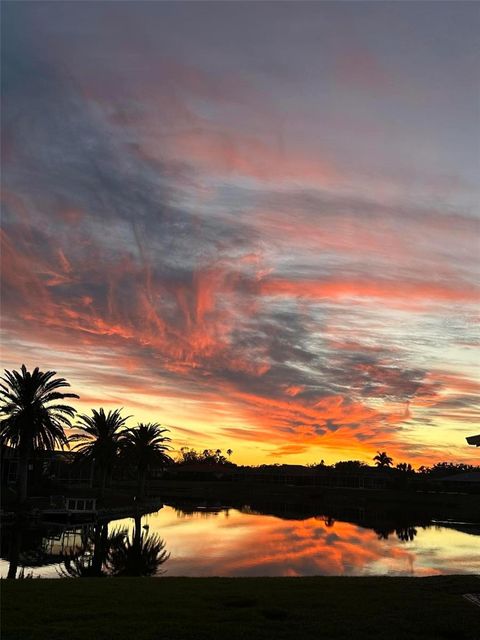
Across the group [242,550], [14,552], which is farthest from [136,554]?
[242,550]

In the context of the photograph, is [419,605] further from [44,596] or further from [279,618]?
[44,596]

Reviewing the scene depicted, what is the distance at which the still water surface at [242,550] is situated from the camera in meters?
28.4

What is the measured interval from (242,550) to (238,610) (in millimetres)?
24678

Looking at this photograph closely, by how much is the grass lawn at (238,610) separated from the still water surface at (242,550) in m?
11.4

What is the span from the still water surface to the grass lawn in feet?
37.4

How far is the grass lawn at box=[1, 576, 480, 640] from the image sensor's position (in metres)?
11.0

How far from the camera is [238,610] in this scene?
12727mm

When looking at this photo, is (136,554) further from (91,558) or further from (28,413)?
(28,413)

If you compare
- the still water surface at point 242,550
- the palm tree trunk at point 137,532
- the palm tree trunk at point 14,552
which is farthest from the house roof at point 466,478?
the palm tree trunk at point 14,552

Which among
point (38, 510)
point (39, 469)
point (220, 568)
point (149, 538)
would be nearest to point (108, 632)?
point (220, 568)

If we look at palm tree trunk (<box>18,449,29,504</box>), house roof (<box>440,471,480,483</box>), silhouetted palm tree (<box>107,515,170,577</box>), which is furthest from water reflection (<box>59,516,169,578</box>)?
house roof (<box>440,471,480,483</box>)

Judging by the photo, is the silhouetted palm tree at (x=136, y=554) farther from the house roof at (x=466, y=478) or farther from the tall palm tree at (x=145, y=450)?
the house roof at (x=466, y=478)

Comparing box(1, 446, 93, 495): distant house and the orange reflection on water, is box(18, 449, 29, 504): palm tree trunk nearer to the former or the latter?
box(1, 446, 93, 495): distant house

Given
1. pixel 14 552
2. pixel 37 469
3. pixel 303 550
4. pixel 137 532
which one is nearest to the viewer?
pixel 14 552
